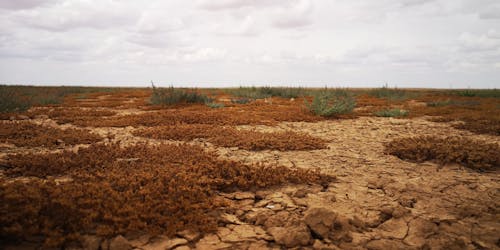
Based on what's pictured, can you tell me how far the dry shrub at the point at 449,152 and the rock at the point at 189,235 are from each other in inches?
Answer: 162

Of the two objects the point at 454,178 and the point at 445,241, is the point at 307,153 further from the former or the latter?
the point at 445,241

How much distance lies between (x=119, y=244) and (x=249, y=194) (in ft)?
5.26

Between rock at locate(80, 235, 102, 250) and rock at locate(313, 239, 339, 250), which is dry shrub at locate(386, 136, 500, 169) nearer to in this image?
rock at locate(313, 239, 339, 250)

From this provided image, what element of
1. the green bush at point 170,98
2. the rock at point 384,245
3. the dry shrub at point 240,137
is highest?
the green bush at point 170,98

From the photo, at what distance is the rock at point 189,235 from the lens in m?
2.84

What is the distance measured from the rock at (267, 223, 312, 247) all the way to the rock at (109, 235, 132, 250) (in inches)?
48.2

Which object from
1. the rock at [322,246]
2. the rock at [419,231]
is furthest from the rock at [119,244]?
the rock at [419,231]

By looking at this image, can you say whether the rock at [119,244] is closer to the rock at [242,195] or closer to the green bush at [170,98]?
the rock at [242,195]

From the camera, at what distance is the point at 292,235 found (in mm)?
2887

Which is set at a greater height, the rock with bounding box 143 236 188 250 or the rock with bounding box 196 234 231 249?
the rock with bounding box 143 236 188 250

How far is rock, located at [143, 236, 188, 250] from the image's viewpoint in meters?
2.68

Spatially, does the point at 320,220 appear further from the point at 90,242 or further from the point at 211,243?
the point at 90,242

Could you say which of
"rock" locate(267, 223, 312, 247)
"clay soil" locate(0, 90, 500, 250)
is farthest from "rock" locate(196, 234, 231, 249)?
"rock" locate(267, 223, 312, 247)

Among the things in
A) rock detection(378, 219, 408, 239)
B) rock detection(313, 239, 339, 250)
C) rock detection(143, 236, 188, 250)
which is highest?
rock detection(143, 236, 188, 250)
